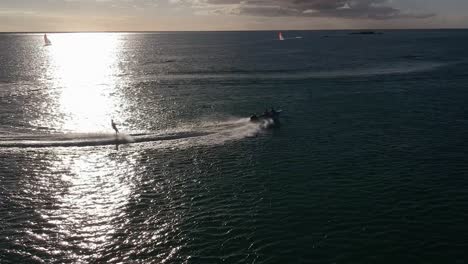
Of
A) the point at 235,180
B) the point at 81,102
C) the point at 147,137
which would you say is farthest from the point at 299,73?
the point at 235,180

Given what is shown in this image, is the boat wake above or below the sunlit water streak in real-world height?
below

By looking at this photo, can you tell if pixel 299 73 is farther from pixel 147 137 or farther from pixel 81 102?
pixel 147 137

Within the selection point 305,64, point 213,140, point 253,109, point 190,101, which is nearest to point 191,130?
point 213,140

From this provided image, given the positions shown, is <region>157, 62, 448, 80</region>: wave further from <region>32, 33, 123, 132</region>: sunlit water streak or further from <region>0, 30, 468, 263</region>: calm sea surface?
<region>0, 30, 468, 263</region>: calm sea surface

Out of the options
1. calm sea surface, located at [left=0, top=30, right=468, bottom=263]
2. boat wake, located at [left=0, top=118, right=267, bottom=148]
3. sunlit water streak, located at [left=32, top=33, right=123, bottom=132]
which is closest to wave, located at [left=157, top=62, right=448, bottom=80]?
sunlit water streak, located at [left=32, top=33, right=123, bottom=132]

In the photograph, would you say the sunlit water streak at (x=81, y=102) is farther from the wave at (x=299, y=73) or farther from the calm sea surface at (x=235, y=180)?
the wave at (x=299, y=73)

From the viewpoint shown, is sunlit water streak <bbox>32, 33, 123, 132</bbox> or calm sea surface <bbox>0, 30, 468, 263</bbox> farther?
sunlit water streak <bbox>32, 33, 123, 132</bbox>
